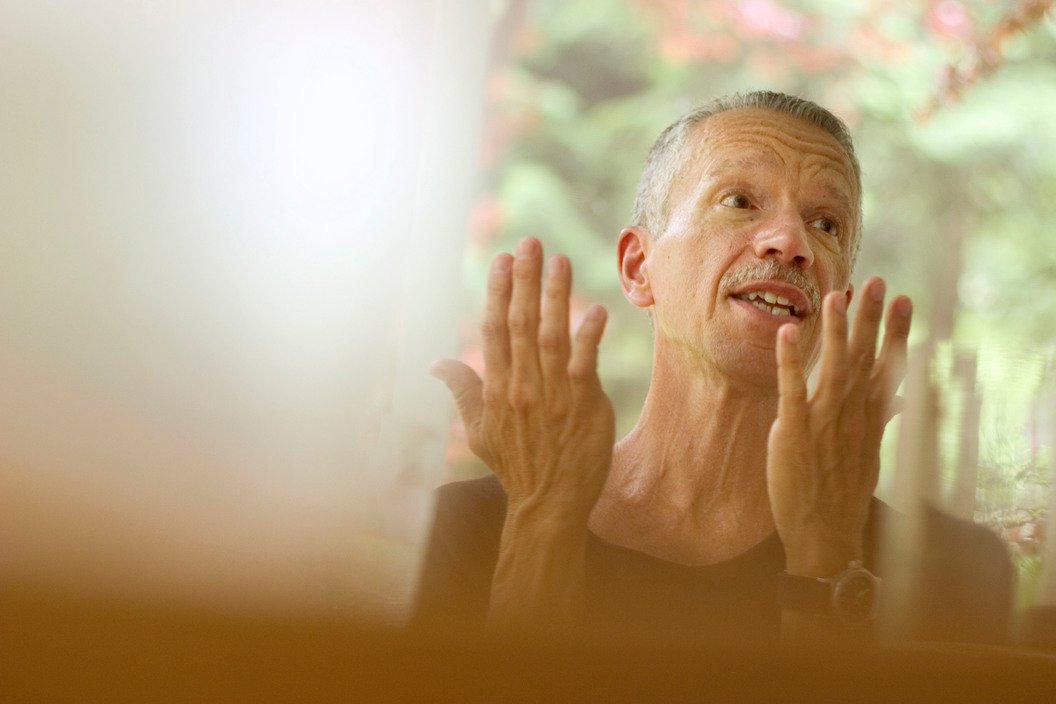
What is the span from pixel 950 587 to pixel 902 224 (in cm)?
43

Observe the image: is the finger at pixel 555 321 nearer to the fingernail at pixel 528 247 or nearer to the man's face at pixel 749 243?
the fingernail at pixel 528 247

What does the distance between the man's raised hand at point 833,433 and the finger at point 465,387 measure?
1.03ft

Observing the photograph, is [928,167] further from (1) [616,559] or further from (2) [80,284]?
(2) [80,284]

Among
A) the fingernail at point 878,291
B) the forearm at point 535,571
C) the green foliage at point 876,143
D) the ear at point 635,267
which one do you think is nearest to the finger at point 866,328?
the fingernail at point 878,291

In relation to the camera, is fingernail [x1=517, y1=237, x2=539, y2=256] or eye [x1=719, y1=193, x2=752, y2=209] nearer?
fingernail [x1=517, y1=237, x2=539, y2=256]

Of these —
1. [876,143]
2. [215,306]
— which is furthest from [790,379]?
[215,306]

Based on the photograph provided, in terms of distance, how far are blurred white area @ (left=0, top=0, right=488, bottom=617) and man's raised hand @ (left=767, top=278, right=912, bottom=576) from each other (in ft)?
1.18

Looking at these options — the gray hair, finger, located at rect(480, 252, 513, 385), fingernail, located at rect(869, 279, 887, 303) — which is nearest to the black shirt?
finger, located at rect(480, 252, 513, 385)

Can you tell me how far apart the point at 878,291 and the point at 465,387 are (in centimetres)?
45

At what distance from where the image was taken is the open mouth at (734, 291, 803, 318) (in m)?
1.20

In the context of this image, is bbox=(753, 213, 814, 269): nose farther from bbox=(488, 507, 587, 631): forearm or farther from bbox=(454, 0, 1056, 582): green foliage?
bbox=(488, 507, 587, 631): forearm

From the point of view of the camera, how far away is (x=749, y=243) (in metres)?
1.20

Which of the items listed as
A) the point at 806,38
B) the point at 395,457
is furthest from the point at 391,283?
the point at 806,38

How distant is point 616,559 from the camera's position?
119cm
